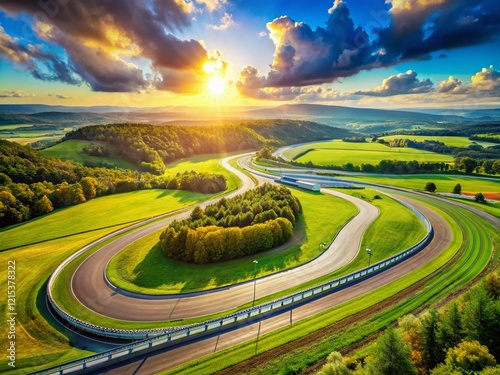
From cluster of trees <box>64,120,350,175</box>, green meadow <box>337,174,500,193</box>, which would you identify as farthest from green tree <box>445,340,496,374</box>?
cluster of trees <box>64,120,350,175</box>

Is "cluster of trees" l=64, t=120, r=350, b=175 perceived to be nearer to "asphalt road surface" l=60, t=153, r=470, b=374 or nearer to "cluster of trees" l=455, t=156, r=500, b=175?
"asphalt road surface" l=60, t=153, r=470, b=374

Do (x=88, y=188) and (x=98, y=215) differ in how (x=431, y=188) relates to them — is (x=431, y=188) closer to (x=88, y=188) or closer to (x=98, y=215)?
(x=98, y=215)

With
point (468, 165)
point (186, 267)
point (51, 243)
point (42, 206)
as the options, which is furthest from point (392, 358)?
point (468, 165)

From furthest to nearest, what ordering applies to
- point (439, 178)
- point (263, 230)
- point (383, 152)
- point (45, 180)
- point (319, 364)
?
point (383, 152), point (439, 178), point (45, 180), point (263, 230), point (319, 364)

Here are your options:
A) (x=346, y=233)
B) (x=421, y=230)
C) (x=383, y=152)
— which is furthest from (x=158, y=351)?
(x=383, y=152)

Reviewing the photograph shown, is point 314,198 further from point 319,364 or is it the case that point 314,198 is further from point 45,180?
point 45,180

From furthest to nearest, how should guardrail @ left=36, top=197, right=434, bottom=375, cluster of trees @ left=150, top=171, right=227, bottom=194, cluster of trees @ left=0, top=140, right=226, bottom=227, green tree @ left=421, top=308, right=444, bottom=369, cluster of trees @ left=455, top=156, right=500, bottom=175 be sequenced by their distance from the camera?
cluster of trees @ left=455, top=156, right=500, bottom=175 → cluster of trees @ left=150, top=171, right=227, bottom=194 → cluster of trees @ left=0, top=140, right=226, bottom=227 → guardrail @ left=36, top=197, right=434, bottom=375 → green tree @ left=421, top=308, right=444, bottom=369

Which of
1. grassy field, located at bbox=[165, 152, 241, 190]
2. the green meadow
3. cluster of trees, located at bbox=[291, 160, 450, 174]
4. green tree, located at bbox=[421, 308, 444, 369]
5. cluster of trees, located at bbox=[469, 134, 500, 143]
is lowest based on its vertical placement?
grassy field, located at bbox=[165, 152, 241, 190]
